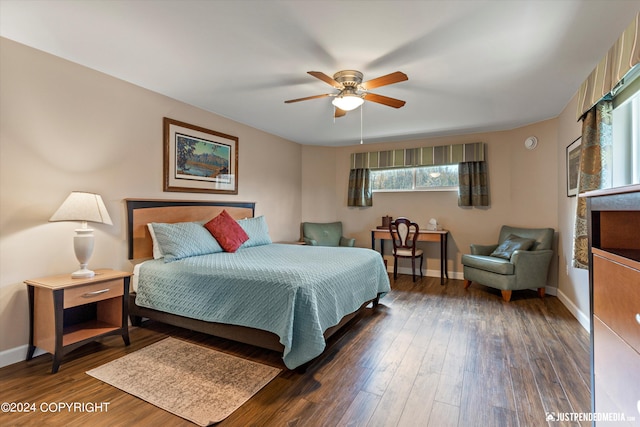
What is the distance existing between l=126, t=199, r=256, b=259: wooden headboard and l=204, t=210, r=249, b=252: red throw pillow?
346 millimetres

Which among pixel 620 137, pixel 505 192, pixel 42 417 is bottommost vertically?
pixel 42 417

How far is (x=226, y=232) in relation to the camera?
3492mm

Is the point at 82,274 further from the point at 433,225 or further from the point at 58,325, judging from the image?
the point at 433,225

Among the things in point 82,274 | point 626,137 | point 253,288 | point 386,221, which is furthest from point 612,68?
point 82,274

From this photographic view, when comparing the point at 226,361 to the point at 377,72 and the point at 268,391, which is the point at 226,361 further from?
the point at 377,72

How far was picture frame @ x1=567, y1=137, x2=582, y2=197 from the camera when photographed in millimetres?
3193

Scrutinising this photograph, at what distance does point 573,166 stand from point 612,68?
55.0 inches

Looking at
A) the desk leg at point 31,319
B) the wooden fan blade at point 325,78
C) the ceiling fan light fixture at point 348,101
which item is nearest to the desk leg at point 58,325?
the desk leg at point 31,319

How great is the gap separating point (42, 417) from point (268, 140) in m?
4.12

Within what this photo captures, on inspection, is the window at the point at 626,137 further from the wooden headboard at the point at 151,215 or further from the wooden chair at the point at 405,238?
the wooden headboard at the point at 151,215

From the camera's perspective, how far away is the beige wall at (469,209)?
14.1 feet

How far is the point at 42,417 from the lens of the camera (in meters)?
1.72

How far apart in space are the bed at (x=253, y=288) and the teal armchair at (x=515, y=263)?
4.97ft

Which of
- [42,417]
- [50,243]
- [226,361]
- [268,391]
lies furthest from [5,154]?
[268,391]
